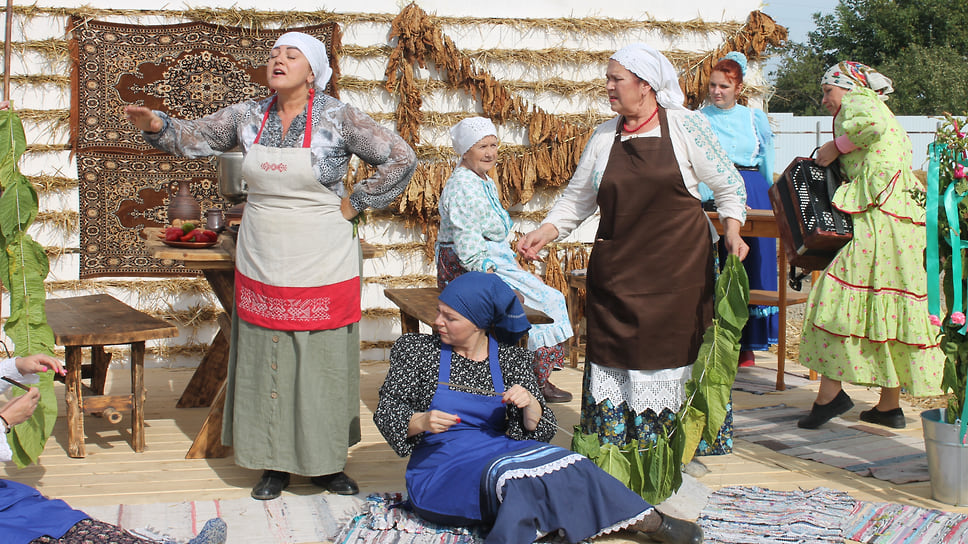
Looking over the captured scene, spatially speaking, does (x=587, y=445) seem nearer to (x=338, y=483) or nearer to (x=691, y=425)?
(x=691, y=425)

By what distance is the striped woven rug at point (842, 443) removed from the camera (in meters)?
4.24

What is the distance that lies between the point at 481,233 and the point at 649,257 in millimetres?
1380

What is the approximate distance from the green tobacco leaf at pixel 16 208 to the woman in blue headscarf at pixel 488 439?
4.79 ft

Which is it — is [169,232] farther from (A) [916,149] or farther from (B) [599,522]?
(A) [916,149]

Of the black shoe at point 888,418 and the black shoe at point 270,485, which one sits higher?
the black shoe at point 888,418

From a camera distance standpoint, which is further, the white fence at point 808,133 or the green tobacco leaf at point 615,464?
the white fence at point 808,133

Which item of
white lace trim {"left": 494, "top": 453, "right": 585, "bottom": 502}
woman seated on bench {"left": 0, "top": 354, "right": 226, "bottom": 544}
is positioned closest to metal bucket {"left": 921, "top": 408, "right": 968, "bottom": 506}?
white lace trim {"left": 494, "top": 453, "right": 585, "bottom": 502}

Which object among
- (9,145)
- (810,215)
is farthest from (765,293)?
(9,145)

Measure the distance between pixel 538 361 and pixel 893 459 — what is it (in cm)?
198

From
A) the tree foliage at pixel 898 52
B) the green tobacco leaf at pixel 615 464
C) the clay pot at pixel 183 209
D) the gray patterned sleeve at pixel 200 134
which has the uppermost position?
the tree foliage at pixel 898 52

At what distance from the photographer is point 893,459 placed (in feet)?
14.4

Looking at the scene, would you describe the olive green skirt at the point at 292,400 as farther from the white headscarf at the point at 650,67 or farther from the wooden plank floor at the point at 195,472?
the white headscarf at the point at 650,67

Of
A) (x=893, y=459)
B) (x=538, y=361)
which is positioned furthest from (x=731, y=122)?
(x=893, y=459)

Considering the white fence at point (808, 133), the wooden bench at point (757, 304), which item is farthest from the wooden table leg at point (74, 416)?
the white fence at point (808, 133)
